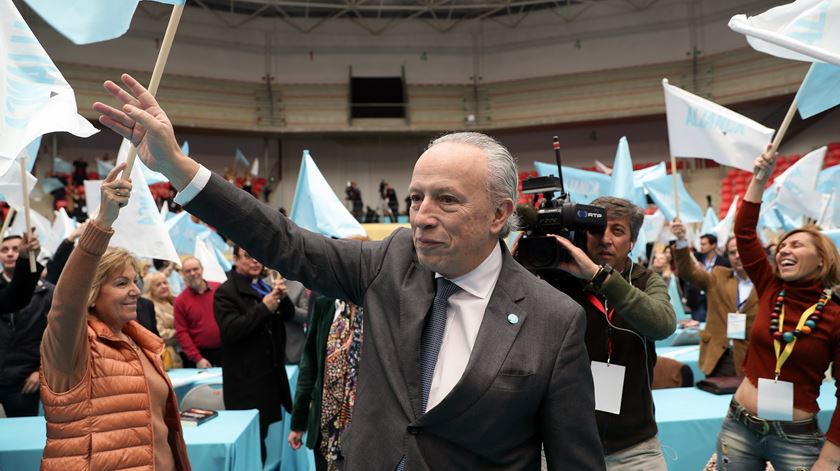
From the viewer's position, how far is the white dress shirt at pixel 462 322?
4.19 ft

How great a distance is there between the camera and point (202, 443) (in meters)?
2.82

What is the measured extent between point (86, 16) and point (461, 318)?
1238 mm

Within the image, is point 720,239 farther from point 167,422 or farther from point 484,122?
point 484,122

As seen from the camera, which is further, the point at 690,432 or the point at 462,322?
the point at 690,432

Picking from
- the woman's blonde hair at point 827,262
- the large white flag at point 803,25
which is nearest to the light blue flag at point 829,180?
the woman's blonde hair at point 827,262

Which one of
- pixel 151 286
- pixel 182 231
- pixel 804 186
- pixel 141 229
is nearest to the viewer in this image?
pixel 141 229

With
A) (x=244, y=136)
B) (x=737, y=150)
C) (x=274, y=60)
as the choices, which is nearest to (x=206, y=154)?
(x=244, y=136)

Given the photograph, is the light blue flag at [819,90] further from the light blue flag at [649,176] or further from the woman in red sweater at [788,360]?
the light blue flag at [649,176]

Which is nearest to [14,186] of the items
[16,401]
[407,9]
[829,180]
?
[16,401]

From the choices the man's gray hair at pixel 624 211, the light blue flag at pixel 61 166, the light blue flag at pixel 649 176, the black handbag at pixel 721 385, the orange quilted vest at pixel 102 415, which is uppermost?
the light blue flag at pixel 61 166

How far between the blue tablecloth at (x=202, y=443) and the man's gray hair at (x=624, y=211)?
5.96 ft

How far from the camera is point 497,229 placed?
54.1 inches

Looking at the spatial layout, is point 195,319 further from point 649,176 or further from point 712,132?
point 649,176

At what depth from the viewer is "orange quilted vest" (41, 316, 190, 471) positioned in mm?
2086
